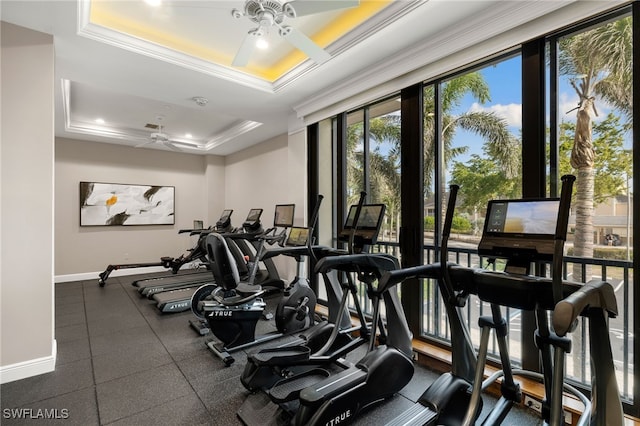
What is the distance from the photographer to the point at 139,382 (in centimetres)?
253

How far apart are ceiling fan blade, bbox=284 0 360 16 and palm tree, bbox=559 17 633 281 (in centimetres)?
170

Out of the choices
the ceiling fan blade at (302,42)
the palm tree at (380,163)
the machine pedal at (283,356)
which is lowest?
the machine pedal at (283,356)

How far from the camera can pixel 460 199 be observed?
2.99 metres

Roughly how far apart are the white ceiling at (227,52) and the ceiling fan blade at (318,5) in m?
0.67

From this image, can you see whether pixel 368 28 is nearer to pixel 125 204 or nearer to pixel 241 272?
pixel 241 272

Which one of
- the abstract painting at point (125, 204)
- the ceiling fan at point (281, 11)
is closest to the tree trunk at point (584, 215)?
the ceiling fan at point (281, 11)

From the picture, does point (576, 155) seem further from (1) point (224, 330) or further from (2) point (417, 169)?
(1) point (224, 330)

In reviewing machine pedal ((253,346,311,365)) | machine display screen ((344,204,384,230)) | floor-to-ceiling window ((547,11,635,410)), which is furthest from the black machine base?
floor-to-ceiling window ((547,11,635,410))

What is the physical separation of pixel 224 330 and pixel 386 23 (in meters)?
3.25

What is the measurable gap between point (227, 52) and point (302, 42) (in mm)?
1410

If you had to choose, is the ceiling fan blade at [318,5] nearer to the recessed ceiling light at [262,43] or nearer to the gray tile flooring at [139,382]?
the recessed ceiling light at [262,43]

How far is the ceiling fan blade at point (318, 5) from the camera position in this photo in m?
2.07

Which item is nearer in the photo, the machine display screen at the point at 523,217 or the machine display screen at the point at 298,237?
the machine display screen at the point at 523,217

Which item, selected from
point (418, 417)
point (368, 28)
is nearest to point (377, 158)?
point (368, 28)
